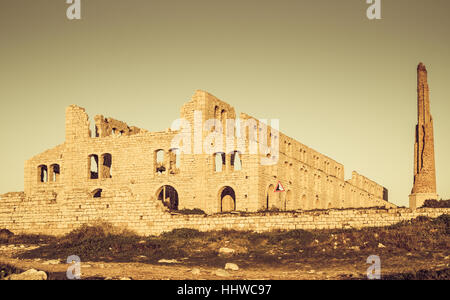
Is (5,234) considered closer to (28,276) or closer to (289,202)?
(28,276)

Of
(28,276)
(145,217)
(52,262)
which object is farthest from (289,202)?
(28,276)

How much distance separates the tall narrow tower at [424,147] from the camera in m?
34.5

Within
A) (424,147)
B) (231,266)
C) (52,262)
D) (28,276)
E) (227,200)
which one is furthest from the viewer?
(424,147)

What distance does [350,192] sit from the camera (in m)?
54.3

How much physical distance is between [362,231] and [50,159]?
24.0 meters

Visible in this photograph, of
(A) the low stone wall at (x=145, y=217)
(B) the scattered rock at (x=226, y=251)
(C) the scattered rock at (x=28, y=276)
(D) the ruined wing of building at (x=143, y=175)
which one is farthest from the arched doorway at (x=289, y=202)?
(C) the scattered rock at (x=28, y=276)

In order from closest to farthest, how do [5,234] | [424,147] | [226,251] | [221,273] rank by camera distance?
[221,273] < [226,251] < [5,234] < [424,147]

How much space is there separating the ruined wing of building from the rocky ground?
2.96 meters

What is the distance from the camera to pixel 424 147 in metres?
34.8

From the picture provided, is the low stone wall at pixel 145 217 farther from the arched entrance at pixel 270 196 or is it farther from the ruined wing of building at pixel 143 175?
the arched entrance at pixel 270 196

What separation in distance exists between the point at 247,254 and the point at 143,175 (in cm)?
1553

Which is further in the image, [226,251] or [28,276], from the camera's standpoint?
[226,251]

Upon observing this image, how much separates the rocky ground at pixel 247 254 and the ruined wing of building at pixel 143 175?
2.96 meters
